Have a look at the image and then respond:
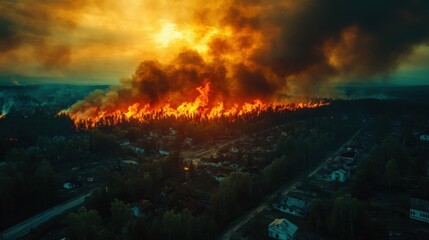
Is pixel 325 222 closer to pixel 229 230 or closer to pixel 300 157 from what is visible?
pixel 229 230

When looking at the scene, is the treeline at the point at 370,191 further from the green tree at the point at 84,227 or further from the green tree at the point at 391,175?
the green tree at the point at 84,227

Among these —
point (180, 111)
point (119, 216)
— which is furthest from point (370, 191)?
point (180, 111)

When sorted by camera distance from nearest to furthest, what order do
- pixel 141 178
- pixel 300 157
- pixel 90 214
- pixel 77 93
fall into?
pixel 90 214, pixel 141 178, pixel 300 157, pixel 77 93

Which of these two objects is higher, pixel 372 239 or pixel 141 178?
pixel 141 178

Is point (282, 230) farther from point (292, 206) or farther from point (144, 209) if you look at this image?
point (144, 209)

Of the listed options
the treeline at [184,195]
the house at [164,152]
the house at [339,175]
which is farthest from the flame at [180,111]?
the house at [339,175]

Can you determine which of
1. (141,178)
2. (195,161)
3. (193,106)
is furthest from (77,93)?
(141,178)
